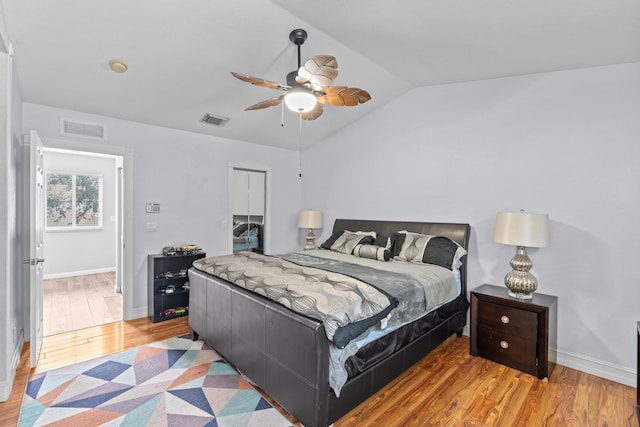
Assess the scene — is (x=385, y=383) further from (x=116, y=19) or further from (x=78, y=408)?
(x=116, y=19)

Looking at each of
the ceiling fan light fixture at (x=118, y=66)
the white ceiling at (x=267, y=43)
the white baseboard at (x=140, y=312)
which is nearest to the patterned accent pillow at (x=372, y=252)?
the white ceiling at (x=267, y=43)

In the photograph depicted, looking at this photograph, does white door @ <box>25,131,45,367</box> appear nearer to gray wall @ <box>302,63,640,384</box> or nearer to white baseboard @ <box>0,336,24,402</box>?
white baseboard @ <box>0,336,24,402</box>

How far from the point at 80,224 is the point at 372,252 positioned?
20.1 ft

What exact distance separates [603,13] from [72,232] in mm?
Result: 8185

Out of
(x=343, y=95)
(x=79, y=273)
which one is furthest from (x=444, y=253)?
(x=79, y=273)

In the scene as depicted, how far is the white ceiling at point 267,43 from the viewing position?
222cm

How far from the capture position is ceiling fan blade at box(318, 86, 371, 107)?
2602 millimetres


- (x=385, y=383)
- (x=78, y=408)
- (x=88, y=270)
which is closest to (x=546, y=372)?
(x=385, y=383)

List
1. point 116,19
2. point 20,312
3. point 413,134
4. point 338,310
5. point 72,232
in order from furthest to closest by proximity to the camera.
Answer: point 72,232 < point 413,134 < point 20,312 < point 116,19 < point 338,310

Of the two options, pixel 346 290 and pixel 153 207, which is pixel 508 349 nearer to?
pixel 346 290

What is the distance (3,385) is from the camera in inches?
88.6

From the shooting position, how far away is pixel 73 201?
6273 mm

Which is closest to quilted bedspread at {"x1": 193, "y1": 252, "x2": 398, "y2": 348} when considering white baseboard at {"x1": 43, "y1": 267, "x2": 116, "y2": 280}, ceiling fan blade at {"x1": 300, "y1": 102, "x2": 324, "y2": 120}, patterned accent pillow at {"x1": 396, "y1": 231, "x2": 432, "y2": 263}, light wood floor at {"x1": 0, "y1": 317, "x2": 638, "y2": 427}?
light wood floor at {"x1": 0, "y1": 317, "x2": 638, "y2": 427}

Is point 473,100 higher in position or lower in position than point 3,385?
higher
